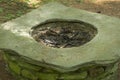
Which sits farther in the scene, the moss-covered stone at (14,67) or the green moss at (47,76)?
the moss-covered stone at (14,67)

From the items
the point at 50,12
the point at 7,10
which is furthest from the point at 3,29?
the point at 7,10

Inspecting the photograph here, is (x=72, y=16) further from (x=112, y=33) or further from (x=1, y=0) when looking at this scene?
(x=1, y=0)

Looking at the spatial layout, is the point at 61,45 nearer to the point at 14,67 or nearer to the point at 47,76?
the point at 47,76

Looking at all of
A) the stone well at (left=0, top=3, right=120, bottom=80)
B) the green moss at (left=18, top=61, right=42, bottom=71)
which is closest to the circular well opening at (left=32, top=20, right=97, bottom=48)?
the stone well at (left=0, top=3, right=120, bottom=80)

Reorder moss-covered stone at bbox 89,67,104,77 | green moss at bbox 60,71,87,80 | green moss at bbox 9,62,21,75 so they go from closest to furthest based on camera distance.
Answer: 1. green moss at bbox 60,71,87,80
2. moss-covered stone at bbox 89,67,104,77
3. green moss at bbox 9,62,21,75

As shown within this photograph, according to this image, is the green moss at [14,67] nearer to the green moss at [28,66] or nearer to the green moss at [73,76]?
the green moss at [28,66]

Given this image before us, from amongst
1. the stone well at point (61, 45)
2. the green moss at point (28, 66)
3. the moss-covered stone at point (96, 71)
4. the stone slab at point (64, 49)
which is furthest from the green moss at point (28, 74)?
the moss-covered stone at point (96, 71)

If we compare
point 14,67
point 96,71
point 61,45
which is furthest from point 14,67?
point 96,71

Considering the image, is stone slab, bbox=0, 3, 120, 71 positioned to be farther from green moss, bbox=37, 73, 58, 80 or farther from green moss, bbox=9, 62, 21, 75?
green moss, bbox=9, 62, 21, 75
